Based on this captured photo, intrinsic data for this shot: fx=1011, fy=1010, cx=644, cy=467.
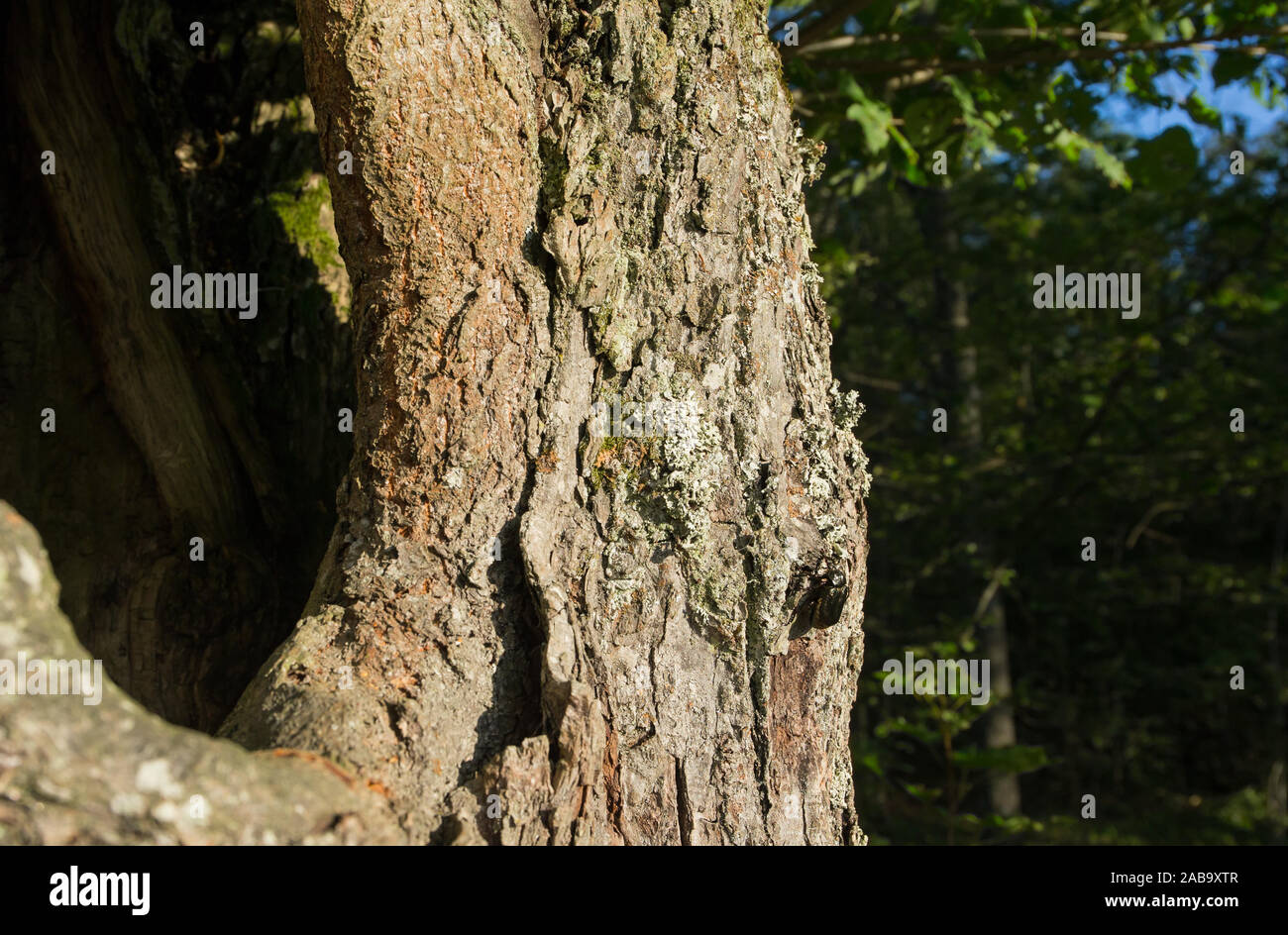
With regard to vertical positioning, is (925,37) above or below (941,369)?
above

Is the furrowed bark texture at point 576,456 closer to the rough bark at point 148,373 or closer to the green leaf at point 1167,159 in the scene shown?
the rough bark at point 148,373

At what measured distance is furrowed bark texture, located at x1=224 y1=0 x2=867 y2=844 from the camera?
157cm

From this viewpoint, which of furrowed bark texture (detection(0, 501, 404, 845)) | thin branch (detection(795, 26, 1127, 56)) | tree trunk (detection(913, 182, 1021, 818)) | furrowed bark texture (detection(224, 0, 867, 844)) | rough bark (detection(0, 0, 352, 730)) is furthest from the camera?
tree trunk (detection(913, 182, 1021, 818))

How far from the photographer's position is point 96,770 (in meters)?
1.11

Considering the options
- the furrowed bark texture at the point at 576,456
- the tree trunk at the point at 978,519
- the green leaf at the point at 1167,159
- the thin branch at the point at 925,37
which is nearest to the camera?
the furrowed bark texture at the point at 576,456

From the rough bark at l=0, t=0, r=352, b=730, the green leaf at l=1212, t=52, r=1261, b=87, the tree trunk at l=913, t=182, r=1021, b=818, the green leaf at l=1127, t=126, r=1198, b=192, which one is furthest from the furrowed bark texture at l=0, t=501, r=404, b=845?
the tree trunk at l=913, t=182, r=1021, b=818

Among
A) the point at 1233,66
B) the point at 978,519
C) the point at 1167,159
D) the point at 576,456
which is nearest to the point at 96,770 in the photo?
the point at 576,456

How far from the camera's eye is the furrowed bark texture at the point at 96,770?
3.58ft

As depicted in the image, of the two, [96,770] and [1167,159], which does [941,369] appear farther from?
[96,770]

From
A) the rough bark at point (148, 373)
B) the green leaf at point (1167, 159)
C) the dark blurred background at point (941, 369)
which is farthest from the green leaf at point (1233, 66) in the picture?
the rough bark at point (148, 373)

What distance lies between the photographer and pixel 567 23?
183cm

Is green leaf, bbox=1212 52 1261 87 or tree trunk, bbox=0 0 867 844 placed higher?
green leaf, bbox=1212 52 1261 87

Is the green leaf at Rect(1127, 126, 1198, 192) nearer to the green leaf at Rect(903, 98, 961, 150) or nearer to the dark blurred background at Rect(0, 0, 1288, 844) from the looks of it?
the dark blurred background at Rect(0, 0, 1288, 844)
